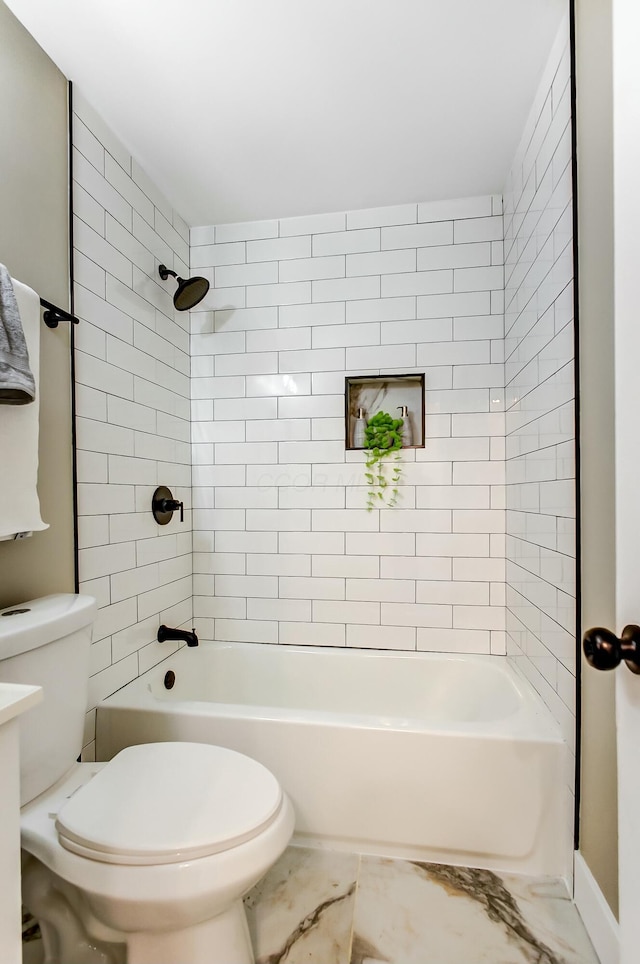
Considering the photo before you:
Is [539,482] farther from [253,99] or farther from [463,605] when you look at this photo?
[253,99]

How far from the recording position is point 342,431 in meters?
2.38

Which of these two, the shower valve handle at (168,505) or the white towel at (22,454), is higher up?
the white towel at (22,454)

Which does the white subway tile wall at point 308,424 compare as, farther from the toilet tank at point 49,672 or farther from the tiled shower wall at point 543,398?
the toilet tank at point 49,672

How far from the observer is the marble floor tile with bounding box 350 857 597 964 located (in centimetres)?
128

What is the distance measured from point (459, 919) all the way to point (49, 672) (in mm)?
1317

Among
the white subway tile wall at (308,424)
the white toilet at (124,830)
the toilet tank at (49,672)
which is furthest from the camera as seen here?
the white subway tile wall at (308,424)

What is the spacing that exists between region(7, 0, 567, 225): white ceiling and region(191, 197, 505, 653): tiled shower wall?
0.26 metres

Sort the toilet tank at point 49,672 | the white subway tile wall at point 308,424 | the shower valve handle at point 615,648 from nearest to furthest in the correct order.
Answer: the shower valve handle at point 615,648
the toilet tank at point 49,672
the white subway tile wall at point 308,424

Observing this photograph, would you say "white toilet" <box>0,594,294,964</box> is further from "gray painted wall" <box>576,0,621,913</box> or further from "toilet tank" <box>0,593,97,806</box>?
"gray painted wall" <box>576,0,621,913</box>

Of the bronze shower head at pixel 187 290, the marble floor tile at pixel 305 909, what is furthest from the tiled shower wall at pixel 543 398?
the bronze shower head at pixel 187 290

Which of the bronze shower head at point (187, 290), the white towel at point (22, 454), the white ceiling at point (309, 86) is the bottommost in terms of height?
the white towel at point (22, 454)

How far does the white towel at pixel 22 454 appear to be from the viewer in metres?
1.22

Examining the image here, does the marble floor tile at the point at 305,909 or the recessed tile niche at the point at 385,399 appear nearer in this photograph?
the marble floor tile at the point at 305,909

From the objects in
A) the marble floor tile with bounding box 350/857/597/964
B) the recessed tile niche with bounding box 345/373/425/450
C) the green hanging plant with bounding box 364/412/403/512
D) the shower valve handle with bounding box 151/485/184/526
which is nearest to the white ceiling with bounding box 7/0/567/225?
the recessed tile niche with bounding box 345/373/425/450
